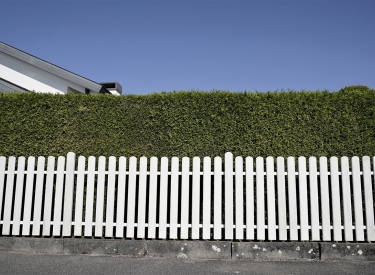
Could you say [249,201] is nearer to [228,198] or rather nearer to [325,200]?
[228,198]

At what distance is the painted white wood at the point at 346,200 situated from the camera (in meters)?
4.57

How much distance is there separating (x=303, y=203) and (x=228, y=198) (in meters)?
1.09

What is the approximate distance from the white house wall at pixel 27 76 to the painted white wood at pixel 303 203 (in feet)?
32.3

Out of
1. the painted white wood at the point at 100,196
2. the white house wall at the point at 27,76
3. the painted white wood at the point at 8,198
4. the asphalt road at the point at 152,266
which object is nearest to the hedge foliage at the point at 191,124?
the painted white wood at the point at 8,198

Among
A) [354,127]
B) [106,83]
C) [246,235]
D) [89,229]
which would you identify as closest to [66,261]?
[89,229]

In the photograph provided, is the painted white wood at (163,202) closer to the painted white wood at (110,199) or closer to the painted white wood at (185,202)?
the painted white wood at (185,202)

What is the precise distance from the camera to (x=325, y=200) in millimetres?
4633

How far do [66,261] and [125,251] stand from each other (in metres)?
0.81

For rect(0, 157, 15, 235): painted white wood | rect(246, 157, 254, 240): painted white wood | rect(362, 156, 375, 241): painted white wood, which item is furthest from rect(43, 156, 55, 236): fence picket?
rect(362, 156, 375, 241): painted white wood

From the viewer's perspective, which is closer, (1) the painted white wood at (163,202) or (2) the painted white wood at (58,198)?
(1) the painted white wood at (163,202)

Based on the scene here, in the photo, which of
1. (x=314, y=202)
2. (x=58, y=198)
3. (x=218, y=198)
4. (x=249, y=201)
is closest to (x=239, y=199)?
(x=249, y=201)

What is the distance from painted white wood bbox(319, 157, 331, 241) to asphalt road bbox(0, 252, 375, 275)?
43cm

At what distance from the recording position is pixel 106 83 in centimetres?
1691

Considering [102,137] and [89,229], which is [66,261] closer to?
[89,229]
